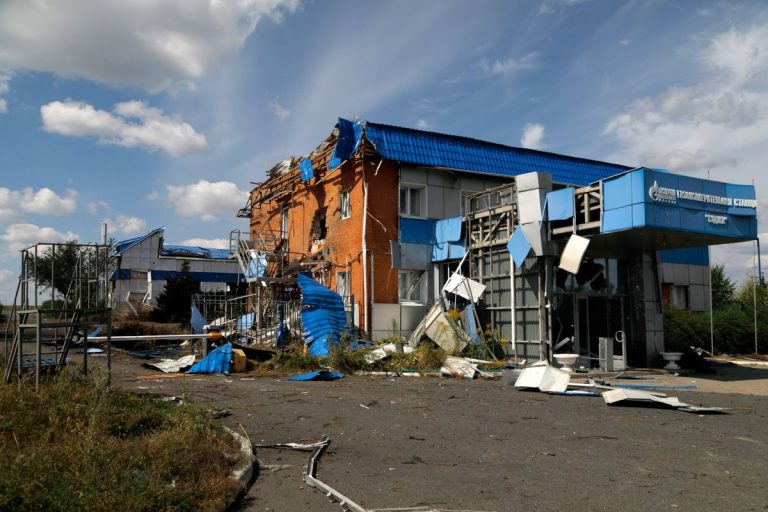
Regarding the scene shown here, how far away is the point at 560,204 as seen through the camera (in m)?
17.5

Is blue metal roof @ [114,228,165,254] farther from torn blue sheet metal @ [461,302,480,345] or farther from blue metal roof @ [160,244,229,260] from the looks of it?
torn blue sheet metal @ [461,302,480,345]

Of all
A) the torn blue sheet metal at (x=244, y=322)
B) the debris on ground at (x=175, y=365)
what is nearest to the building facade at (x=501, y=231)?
the torn blue sheet metal at (x=244, y=322)

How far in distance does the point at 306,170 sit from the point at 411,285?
7017 mm

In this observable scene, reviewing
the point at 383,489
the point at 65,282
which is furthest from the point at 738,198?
the point at 65,282

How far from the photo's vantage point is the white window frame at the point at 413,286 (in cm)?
2317

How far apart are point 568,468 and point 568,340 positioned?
43.1 ft

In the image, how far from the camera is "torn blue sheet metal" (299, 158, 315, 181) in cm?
2581

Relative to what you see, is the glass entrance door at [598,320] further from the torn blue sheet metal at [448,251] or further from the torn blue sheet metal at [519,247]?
the torn blue sheet metal at [448,251]

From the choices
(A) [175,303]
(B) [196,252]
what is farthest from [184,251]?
(A) [175,303]

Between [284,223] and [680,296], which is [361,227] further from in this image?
[680,296]

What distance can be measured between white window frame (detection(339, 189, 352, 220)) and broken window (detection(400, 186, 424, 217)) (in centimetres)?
203

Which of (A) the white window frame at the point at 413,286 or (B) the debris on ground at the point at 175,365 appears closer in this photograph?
(B) the debris on ground at the point at 175,365

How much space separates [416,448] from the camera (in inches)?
306

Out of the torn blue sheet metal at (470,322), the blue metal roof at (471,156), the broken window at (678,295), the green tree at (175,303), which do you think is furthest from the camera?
the green tree at (175,303)
